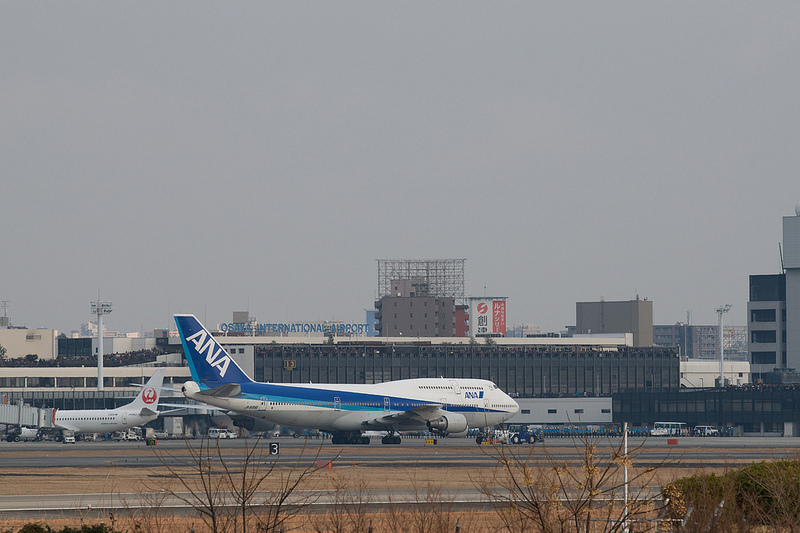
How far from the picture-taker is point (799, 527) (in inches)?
1033

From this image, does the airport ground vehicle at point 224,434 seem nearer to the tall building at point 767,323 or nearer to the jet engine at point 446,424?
the jet engine at point 446,424

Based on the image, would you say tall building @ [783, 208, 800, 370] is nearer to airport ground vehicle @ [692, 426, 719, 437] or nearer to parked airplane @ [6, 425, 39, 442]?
airport ground vehicle @ [692, 426, 719, 437]

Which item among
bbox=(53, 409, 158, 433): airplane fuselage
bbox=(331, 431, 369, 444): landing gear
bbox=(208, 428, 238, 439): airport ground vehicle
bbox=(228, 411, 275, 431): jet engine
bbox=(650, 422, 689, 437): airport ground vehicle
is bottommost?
bbox=(650, 422, 689, 437): airport ground vehicle

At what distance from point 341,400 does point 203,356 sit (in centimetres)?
1302

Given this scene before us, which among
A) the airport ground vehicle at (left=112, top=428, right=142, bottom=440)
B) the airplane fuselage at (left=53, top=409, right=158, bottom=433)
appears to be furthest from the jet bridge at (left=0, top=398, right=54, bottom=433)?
the airport ground vehicle at (left=112, top=428, right=142, bottom=440)

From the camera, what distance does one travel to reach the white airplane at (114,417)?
118 m

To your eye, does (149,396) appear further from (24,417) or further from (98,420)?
(24,417)

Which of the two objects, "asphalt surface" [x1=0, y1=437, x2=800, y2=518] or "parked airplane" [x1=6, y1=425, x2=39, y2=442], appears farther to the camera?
"parked airplane" [x1=6, y1=425, x2=39, y2=442]

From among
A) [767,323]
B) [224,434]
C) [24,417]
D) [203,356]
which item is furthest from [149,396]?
[767,323]

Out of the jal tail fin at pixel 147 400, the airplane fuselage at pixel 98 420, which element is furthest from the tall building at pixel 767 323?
the airplane fuselage at pixel 98 420

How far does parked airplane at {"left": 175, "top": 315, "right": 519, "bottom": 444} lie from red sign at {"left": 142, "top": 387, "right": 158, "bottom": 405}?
3272 centimetres

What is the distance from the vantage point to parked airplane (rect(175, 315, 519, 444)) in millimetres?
82875

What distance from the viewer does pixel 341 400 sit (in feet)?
294

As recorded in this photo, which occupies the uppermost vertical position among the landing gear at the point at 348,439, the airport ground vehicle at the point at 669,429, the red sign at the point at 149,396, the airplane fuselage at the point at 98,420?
the red sign at the point at 149,396
